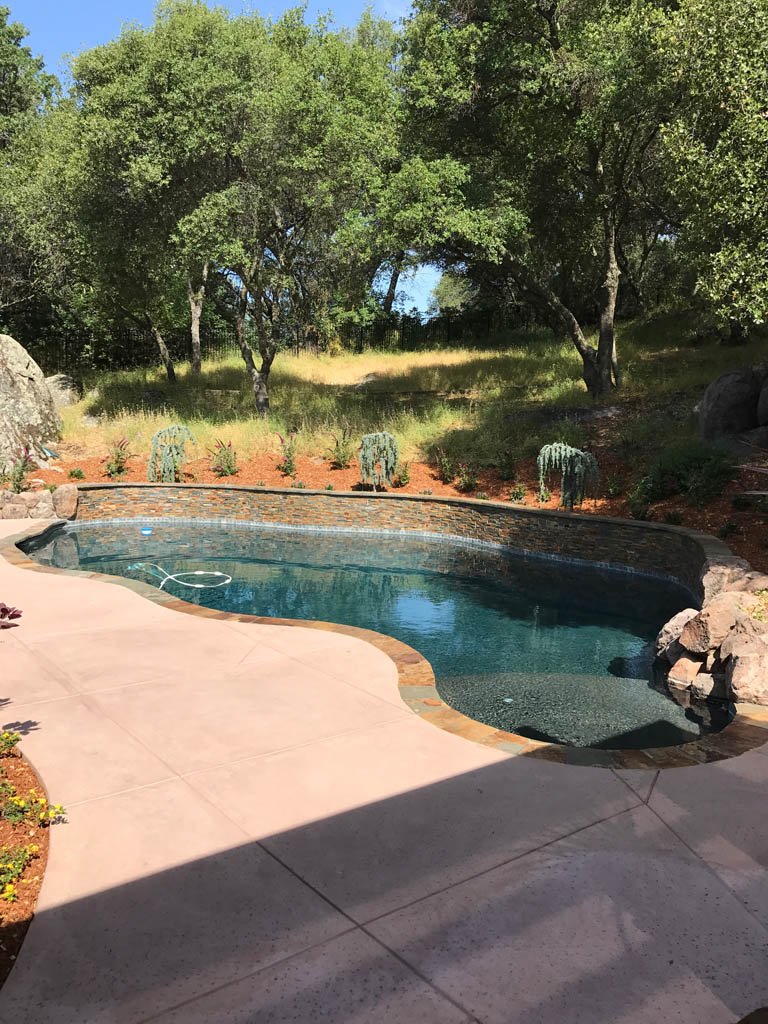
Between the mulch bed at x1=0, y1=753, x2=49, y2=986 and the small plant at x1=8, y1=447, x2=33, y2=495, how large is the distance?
14260mm

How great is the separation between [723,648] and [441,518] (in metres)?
9.20

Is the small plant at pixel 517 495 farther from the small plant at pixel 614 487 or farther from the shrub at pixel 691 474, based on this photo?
the shrub at pixel 691 474

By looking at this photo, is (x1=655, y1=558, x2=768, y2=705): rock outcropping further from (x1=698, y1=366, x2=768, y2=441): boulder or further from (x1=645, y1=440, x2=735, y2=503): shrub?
(x1=698, y1=366, x2=768, y2=441): boulder

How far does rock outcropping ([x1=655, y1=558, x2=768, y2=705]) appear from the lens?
599 cm

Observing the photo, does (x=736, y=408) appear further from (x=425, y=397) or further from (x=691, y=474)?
(x=425, y=397)

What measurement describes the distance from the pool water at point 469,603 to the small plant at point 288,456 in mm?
2289

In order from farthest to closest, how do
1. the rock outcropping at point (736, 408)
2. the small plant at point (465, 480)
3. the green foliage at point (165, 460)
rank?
the green foliage at point (165, 460), the small plant at point (465, 480), the rock outcropping at point (736, 408)

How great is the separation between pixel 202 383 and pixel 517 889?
27.8 m

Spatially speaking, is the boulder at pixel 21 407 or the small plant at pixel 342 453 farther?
the boulder at pixel 21 407

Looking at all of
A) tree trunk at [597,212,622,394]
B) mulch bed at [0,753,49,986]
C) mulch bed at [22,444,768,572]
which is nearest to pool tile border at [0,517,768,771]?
mulch bed at [0,753,49,986]

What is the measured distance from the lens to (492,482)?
55.5 feet

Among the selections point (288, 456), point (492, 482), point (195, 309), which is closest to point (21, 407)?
point (288, 456)

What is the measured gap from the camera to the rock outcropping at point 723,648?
5.99 metres

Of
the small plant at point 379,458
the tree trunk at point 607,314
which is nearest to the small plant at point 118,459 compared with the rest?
the small plant at point 379,458
